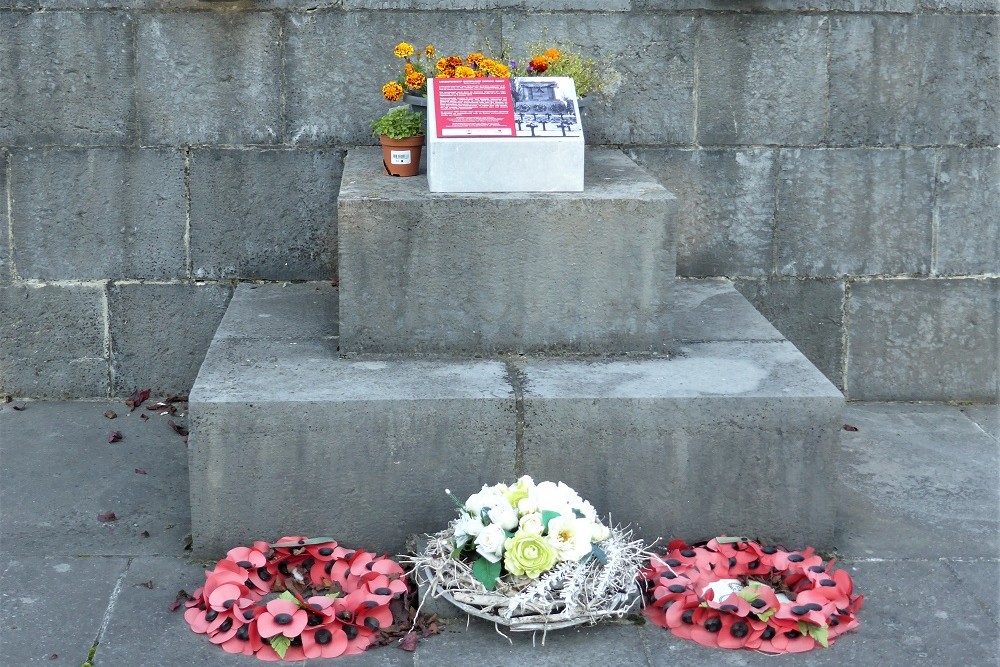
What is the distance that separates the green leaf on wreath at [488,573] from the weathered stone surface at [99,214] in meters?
2.90

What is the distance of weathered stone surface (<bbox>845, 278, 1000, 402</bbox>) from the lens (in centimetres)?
679

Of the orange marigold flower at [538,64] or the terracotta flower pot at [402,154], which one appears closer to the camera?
the terracotta flower pot at [402,154]

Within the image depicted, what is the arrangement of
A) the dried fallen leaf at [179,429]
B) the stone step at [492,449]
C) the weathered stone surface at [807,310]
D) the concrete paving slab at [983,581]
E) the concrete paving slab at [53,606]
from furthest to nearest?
the weathered stone surface at [807,310] → the dried fallen leaf at [179,429] → the stone step at [492,449] → the concrete paving slab at [983,581] → the concrete paving slab at [53,606]

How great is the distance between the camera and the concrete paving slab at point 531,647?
4.33m

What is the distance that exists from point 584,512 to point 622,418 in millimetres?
446

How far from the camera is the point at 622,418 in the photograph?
4.89m

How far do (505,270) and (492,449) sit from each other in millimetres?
795

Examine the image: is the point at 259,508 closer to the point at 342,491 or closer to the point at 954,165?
the point at 342,491

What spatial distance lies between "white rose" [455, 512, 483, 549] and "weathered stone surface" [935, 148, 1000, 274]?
137 inches

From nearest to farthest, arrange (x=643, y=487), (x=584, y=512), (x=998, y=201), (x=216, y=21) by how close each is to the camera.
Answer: (x=584, y=512)
(x=643, y=487)
(x=216, y=21)
(x=998, y=201)

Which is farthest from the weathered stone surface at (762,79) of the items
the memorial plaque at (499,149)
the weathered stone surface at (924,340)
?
the memorial plaque at (499,149)

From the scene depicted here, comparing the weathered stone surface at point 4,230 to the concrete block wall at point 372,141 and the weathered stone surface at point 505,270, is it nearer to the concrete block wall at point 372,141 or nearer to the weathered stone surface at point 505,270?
the concrete block wall at point 372,141

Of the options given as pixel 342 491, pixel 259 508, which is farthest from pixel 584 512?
pixel 259 508

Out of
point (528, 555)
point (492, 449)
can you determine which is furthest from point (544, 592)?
point (492, 449)
